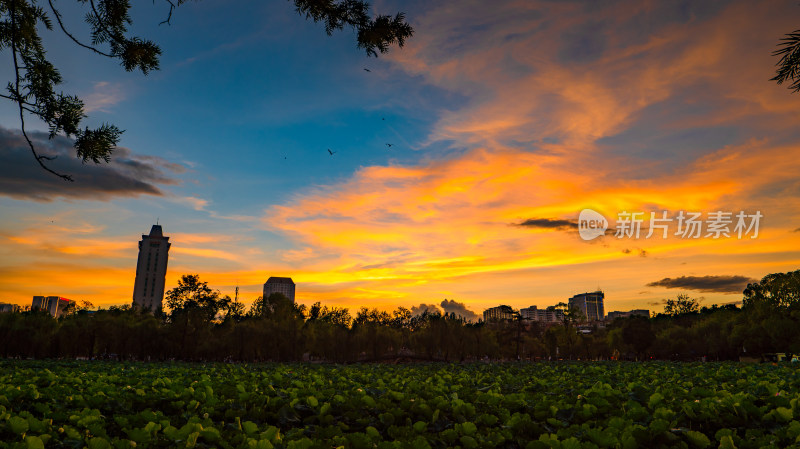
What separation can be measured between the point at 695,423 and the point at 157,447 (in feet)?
23.0

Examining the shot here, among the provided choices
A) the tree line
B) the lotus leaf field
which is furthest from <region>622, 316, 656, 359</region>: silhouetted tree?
the lotus leaf field

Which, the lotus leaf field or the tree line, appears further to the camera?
the tree line

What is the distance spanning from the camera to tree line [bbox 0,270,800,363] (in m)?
65.2

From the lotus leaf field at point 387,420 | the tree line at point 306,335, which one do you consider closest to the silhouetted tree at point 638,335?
the tree line at point 306,335

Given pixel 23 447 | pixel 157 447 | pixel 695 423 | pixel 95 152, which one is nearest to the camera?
pixel 23 447

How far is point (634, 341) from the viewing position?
8681 cm

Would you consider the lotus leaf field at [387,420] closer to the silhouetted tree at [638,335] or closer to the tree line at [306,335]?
the tree line at [306,335]

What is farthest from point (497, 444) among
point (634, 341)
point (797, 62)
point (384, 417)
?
point (634, 341)

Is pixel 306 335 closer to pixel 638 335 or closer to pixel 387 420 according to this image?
pixel 638 335

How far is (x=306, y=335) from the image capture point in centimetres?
7700

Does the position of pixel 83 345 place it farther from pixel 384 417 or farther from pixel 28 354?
pixel 384 417

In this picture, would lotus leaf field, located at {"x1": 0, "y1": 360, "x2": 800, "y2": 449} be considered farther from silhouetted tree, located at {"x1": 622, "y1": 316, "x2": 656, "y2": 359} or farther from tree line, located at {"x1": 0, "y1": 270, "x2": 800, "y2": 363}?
silhouetted tree, located at {"x1": 622, "y1": 316, "x2": 656, "y2": 359}

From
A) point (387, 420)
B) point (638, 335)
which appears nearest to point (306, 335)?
point (638, 335)

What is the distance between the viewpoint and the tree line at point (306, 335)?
2569 inches
